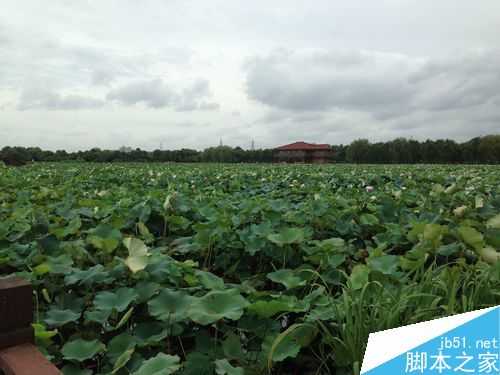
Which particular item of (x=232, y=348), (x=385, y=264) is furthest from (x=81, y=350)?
(x=385, y=264)

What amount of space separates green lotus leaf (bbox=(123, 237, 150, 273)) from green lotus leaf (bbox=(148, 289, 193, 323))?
0.14 metres

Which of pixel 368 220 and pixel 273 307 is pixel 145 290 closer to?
pixel 273 307

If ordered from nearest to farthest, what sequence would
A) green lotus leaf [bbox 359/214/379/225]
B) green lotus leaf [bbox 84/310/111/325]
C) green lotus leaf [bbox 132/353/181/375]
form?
1. green lotus leaf [bbox 132/353/181/375]
2. green lotus leaf [bbox 84/310/111/325]
3. green lotus leaf [bbox 359/214/379/225]

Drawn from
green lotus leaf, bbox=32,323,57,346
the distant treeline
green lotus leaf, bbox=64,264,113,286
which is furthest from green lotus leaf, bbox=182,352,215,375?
the distant treeline

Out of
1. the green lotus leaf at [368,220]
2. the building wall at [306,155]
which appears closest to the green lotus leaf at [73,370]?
the green lotus leaf at [368,220]

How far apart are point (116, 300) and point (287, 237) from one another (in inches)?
27.6

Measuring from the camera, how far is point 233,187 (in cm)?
442

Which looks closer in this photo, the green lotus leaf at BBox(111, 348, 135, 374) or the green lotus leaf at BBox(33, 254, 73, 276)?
the green lotus leaf at BBox(111, 348, 135, 374)

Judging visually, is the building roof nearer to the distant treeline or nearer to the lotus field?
the distant treeline

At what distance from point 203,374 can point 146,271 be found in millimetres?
454

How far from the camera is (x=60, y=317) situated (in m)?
1.21

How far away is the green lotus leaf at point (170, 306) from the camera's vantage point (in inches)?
44.4

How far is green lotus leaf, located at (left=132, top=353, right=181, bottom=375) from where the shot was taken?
0.90 m

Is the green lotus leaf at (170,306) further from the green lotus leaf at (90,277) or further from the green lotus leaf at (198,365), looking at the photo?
the green lotus leaf at (90,277)
